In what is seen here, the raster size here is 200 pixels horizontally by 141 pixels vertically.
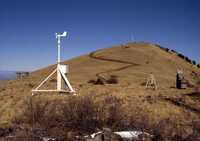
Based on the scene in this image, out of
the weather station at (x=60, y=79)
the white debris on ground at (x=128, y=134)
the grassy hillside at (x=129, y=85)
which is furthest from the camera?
the weather station at (x=60, y=79)

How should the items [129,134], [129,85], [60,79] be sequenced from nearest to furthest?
[129,134] → [60,79] → [129,85]

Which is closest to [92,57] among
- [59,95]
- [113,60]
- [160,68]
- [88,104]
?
[113,60]

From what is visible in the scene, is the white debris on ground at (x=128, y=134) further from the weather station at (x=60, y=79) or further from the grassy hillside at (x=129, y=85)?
the weather station at (x=60, y=79)

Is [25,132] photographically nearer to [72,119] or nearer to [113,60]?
[72,119]

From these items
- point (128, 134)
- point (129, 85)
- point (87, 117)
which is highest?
point (129, 85)

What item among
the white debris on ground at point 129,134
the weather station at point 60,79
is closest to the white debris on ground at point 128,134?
the white debris on ground at point 129,134

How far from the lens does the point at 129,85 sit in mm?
24219

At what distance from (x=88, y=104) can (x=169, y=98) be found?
7.09m

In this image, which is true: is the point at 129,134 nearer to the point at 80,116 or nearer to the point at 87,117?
the point at 87,117

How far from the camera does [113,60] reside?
45969 mm

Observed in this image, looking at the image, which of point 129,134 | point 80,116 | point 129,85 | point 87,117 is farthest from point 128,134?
point 129,85

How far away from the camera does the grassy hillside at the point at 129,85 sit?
12680mm

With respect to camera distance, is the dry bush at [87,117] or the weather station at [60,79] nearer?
the dry bush at [87,117]

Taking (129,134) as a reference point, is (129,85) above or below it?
above
